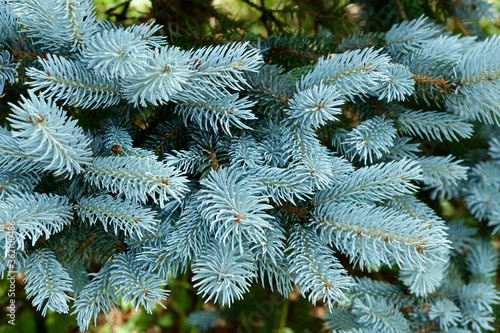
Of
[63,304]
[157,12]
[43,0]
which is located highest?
[157,12]

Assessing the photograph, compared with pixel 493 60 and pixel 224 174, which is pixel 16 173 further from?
pixel 493 60

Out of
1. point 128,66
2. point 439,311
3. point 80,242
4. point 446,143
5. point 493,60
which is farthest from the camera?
point 446,143

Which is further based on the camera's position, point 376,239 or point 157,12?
point 157,12

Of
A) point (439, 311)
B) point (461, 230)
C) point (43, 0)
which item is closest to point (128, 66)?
point (43, 0)

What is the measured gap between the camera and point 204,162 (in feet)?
1.94

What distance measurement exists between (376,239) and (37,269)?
0.52m

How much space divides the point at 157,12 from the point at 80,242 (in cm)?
54

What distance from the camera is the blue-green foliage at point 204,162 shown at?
47 cm

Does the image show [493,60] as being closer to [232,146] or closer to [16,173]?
[232,146]

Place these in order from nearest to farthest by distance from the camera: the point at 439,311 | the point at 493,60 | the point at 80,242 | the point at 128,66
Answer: the point at 128,66, the point at 493,60, the point at 80,242, the point at 439,311

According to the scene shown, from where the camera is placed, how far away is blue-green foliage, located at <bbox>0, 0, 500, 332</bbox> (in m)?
0.47

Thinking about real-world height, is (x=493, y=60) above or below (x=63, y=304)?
above

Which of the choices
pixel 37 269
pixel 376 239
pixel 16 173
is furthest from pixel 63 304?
pixel 376 239

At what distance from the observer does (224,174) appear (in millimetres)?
508
